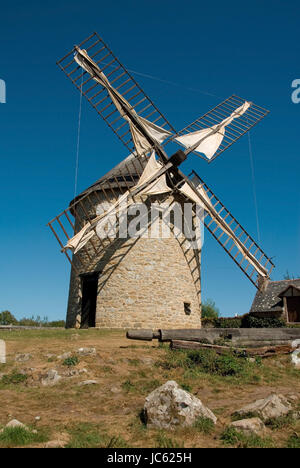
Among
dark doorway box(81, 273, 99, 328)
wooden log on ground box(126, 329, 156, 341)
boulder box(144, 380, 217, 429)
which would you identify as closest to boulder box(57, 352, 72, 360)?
wooden log on ground box(126, 329, 156, 341)

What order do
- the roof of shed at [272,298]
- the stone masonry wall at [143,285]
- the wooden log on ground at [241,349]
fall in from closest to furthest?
the wooden log on ground at [241,349] < the stone masonry wall at [143,285] < the roof of shed at [272,298]

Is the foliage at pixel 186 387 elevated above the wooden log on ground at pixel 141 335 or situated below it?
below

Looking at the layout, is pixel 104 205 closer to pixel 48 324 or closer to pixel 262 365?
pixel 262 365

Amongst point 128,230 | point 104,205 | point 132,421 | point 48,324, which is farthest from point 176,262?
point 48,324

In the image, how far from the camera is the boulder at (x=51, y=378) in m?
8.41

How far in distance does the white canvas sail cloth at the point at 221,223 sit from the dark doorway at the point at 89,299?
5.69 meters

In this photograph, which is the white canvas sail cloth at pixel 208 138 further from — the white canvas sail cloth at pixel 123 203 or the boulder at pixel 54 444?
the boulder at pixel 54 444

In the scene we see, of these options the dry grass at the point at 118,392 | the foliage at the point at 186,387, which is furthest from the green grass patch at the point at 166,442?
the foliage at the point at 186,387

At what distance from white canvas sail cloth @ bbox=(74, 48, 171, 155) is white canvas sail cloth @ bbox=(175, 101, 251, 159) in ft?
3.18

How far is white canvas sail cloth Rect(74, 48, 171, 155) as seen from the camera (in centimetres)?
1645

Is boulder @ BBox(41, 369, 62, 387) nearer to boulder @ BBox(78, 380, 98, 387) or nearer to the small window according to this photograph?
boulder @ BBox(78, 380, 98, 387)

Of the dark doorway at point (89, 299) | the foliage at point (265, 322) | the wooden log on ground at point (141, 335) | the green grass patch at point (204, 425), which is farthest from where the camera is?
the foliage at point (265, 322)

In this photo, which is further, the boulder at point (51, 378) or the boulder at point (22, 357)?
the boulder at point (22, 357)

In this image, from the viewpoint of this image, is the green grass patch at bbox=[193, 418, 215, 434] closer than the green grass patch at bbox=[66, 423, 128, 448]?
No
